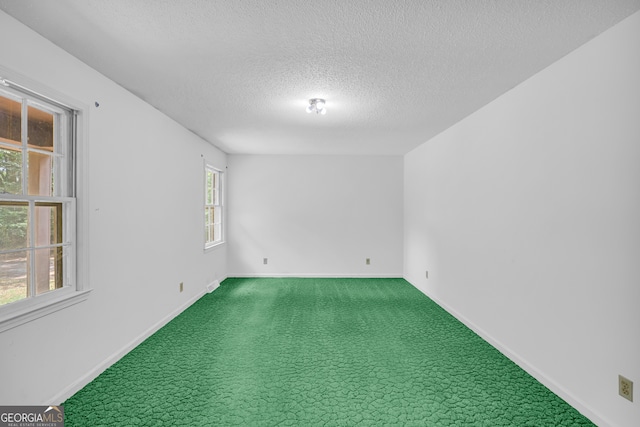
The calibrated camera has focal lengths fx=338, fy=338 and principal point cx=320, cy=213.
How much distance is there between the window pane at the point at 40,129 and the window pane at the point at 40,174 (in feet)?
0.24

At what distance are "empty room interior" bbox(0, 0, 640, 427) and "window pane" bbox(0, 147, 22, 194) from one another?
14mm

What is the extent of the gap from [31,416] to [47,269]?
0.91 meters

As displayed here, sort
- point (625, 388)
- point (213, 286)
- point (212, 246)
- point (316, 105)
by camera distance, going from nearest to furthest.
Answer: point (625, 388) → point (316, 105) → point (213, 286) → point (212, 246)

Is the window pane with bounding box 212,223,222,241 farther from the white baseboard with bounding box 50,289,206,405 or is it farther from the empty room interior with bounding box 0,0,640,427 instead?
the white baseboard with bounding box 50,289,206,405

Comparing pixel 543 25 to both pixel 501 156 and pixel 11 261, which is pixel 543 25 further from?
pixel 11 261

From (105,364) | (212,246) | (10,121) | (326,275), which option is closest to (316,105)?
(10,121)

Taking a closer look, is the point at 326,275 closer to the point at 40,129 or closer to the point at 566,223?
the point at 566,223

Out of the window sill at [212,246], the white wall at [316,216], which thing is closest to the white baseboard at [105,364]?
the window sill at [212,246]

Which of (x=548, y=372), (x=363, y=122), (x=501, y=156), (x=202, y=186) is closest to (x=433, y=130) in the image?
(x=363, y=122)

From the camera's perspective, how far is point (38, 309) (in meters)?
2.10

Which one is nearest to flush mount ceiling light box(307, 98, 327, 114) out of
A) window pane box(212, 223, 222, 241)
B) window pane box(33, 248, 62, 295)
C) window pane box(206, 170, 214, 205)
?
window pane box(33, 248, 62, 295)

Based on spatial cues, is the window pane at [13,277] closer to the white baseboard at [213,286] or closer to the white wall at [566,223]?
the white baseboard at [213,286]

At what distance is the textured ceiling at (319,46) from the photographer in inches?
72.7

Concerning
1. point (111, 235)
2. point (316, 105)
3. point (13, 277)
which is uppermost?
point (316, 105)
